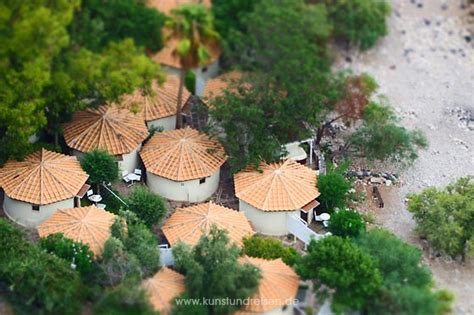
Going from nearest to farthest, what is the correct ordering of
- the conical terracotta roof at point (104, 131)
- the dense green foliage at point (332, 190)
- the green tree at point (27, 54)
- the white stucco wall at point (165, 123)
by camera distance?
1. the green tree at point (27, 54)
2. the dense green foliage at point (332, 190)
3. the conical terracotta roof at point (104, 131)
4. the white stucco wall at point (165, 123)

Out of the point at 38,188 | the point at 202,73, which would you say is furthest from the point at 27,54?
the point at 202,73

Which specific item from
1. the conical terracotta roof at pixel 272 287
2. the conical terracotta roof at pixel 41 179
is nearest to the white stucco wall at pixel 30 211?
the conical terracotta roof at pixel 41 179

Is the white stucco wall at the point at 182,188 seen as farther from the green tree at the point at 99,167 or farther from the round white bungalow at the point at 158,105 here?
the round white bungalow at the point at 158,105

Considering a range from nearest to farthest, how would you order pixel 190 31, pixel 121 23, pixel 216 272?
pixel 216 272 < pixel 190 31 < pixel 121 23

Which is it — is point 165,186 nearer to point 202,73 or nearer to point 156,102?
point 156,102

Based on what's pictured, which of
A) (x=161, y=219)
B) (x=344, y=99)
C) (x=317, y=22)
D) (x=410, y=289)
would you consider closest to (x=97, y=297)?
(x=161, y=219)

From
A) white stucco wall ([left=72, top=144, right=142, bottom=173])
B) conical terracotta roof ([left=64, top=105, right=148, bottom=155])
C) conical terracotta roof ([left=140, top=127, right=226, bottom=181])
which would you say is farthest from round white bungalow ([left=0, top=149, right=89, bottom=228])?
conical terracotta roof ([left=140, top=127, right=226, bottom=181])

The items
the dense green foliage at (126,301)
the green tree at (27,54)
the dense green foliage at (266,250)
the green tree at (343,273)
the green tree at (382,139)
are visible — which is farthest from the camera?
the green tree at (382,139)
